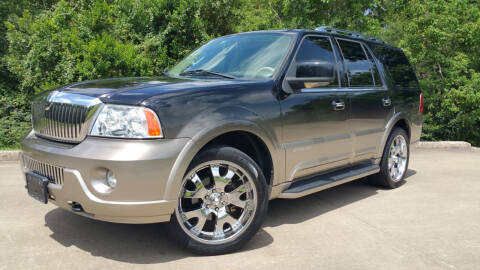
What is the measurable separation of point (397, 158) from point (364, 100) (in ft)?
4.82

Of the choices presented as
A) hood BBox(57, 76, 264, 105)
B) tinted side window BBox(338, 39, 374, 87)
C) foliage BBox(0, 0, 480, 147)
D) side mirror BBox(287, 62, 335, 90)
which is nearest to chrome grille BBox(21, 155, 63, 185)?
hood BBox(57, 76, 264, 105)

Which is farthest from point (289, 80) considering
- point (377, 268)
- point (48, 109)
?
point (48, 109)

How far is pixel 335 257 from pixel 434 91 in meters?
10.3

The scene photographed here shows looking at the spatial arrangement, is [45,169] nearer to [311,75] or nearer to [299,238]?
[299,238]

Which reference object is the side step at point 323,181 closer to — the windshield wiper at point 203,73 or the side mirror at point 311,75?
the side mirror at point 311,75

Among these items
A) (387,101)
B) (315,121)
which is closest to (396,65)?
(387,101)

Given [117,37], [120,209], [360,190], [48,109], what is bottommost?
[360,190]

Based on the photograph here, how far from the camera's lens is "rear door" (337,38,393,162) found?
483 cm

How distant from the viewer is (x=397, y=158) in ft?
19.6

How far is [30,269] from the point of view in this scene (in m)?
3.08

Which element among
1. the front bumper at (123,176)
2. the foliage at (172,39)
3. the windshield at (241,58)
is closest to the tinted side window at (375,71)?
the windshield at (241,58)

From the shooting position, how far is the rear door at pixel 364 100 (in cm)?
483

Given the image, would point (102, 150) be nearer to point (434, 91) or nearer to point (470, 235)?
point (470, 235)

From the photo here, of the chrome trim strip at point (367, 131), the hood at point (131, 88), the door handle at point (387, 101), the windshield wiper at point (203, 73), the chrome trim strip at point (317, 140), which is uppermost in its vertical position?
the windshield wiper at point (203, 73)
